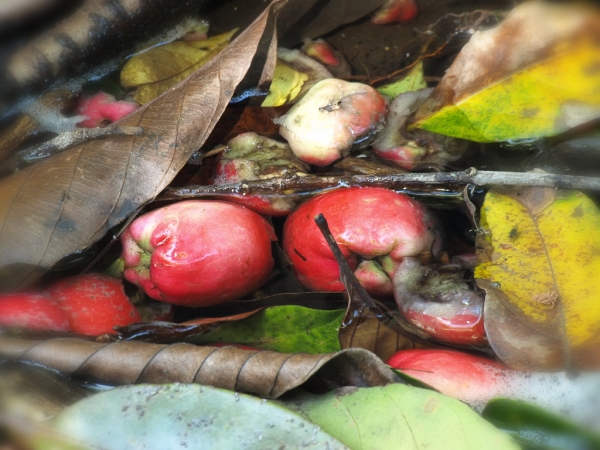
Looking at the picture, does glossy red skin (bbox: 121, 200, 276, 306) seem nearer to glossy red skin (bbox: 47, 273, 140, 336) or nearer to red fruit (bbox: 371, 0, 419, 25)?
glossy red skin (bbox: 47, 273, 140, 336)

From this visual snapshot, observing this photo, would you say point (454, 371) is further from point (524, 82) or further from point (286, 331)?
point (524, 82)

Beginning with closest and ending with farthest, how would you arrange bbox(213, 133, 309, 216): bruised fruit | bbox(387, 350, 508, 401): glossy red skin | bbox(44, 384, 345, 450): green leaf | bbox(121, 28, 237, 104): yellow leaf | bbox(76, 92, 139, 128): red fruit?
bbox(44, 384, 345, 450): green leaf < bbox(387, 350, 508, 401): glossy red skin < bbox(213, 133, 309, 216): bruised fruit < bbox(76, 92, 139, 128): red fruit < bbox(121, 28, 237, 104): yellow leaf

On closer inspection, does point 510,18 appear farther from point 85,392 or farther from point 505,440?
point 85,392

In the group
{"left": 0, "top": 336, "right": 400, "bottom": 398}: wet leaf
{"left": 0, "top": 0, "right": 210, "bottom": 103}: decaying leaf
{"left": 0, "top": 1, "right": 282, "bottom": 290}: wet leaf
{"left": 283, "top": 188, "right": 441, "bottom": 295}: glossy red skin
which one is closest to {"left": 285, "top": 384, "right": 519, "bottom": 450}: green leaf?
{"left": 0, "top": 336, "right": 400, "bottom": 398}: wet leaf

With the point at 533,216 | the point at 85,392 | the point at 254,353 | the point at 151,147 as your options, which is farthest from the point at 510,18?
the point at 85,392

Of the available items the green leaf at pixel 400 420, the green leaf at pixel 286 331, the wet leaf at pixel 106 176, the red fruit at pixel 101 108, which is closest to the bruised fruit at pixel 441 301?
the green leaf at pixel 286 331

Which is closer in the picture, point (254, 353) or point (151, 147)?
point (254, 353)
